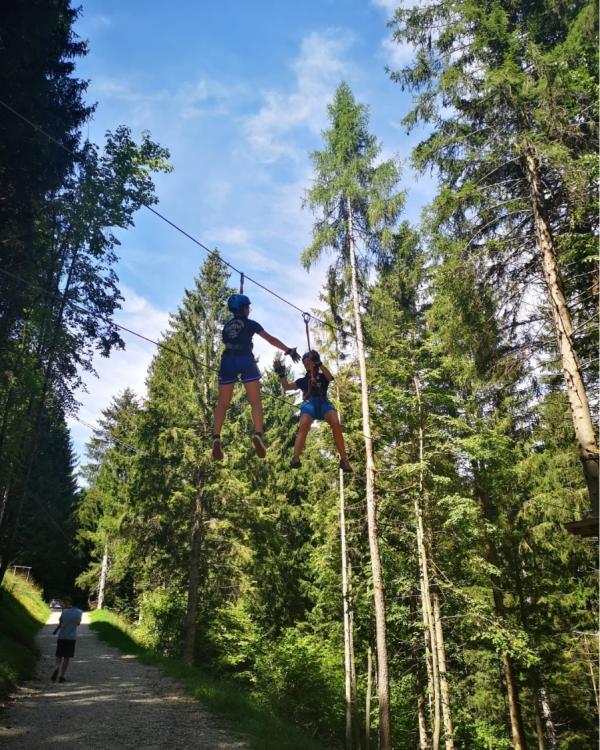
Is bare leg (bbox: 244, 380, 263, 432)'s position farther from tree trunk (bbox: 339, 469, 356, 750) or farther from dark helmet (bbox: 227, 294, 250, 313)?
tree trunk (bbox: 339, 469, 356, 750)

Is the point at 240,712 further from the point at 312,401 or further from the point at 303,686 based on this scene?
the point at 303,686

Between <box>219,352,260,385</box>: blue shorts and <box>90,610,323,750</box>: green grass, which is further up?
<box>219,352,260,385</box>: blue shorts

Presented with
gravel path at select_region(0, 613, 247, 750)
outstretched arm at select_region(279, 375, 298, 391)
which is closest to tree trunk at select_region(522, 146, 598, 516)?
outstretched arm at select_region(279, 375, 298, 391)

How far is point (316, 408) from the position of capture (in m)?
6.38

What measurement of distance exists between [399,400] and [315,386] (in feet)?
24.0

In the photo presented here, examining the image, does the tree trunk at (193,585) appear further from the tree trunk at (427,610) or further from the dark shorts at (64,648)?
the tree trunk at (427,610)

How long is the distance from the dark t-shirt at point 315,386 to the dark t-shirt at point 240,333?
0.88 meters

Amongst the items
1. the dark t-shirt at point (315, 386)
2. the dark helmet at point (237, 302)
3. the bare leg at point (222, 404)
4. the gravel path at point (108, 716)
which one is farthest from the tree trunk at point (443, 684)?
the dark helmet at point (237, 302)

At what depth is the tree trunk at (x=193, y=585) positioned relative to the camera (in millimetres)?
15048

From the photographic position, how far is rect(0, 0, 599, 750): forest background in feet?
29.0

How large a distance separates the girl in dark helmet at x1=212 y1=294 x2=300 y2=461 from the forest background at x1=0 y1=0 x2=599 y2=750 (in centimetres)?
216

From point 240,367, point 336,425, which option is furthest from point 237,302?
point 336,425

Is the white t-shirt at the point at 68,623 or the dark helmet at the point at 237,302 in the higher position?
the dark helmet at the point at 237,302

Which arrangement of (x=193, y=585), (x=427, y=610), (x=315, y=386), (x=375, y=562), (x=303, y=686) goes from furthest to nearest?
1. (x=193, y=585)
2. (x=303, y=686)
3. (x=427, y=610)
4. (x=375, y=562)
5. (x=315, y=386)
